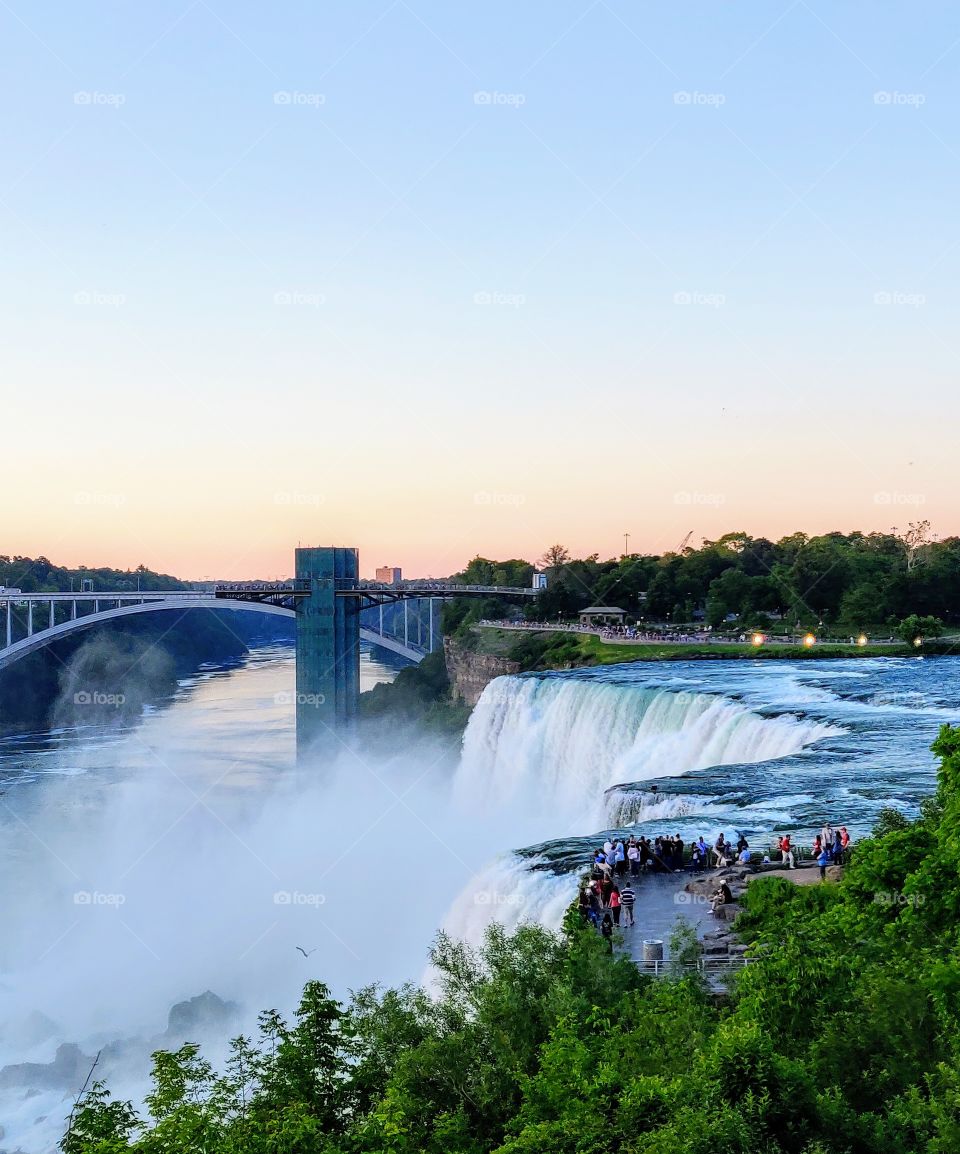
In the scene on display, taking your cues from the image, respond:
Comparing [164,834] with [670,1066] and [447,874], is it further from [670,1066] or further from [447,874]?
[670,1066]

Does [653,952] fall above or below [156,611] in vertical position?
below

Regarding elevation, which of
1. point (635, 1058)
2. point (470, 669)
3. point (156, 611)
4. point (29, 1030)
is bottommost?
point (29, 1030)

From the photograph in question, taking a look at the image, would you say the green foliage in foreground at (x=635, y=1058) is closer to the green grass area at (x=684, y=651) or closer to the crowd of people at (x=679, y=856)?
the crowd of people at (x=679, y=856)

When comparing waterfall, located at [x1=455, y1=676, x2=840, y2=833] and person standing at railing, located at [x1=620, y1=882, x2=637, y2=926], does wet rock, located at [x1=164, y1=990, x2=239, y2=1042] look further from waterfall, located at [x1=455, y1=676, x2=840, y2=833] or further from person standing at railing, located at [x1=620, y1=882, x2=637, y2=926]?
person standing at railing, located at [x1=620, y1=882, x2=637, y2=926]

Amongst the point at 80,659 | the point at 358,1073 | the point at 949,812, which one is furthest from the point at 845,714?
the point at 80,659
